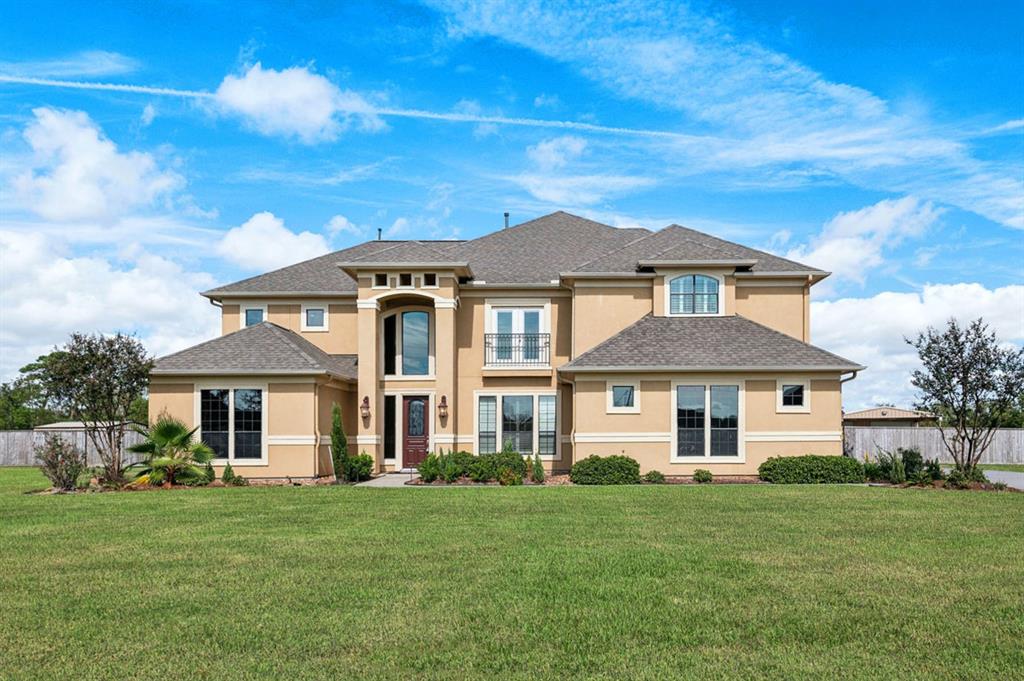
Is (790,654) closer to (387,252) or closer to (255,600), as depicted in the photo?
(255,600)

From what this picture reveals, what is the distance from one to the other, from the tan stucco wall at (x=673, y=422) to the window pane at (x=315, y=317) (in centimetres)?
952

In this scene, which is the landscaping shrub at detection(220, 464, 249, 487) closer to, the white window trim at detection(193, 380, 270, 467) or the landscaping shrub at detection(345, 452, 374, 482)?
the white window trim at detection(193, 380, 270, 467)

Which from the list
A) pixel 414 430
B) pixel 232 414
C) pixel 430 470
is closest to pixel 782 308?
pixel 414 430

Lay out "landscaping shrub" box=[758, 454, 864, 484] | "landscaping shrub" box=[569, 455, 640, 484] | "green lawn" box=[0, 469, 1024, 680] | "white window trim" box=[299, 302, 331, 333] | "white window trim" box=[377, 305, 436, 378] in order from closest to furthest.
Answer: "green lawn" box=[0, 469, 1024, 680] → "landscaping shrub" box=[569, 455, 640, 484] → "landscaping shrub" box=[758, 454, 864, 484] → "white window trim" box=[377, 305, 436, 378] → "white window trim" box=[299, 302, 331, 333]

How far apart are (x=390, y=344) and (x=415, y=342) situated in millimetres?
793

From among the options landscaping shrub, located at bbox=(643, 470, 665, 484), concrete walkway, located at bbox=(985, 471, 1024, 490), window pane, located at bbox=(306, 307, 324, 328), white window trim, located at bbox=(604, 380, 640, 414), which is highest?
window pane, located at bbox=(306, 307, 324, 328)

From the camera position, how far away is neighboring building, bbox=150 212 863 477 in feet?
82.0

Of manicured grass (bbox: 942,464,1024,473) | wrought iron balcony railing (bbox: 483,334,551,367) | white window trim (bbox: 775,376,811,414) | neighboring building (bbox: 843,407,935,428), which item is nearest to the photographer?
white window trim (bbox: 775,376,811,414)

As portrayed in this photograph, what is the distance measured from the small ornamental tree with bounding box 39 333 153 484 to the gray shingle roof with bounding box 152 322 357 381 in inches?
63.3

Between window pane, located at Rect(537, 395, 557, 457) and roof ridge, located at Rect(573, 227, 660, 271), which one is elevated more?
roof ridge, located at Rect(573, 227, 660, 271)

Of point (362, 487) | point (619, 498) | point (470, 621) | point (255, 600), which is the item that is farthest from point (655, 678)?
point (362, 487)

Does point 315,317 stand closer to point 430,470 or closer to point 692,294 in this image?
point 430,470

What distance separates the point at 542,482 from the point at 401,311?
25.5 ft

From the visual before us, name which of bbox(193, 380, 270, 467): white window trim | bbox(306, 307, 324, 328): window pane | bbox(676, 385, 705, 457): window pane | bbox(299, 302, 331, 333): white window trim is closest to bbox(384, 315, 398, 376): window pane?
bbox(299, 302, 331, 333): white window trim
